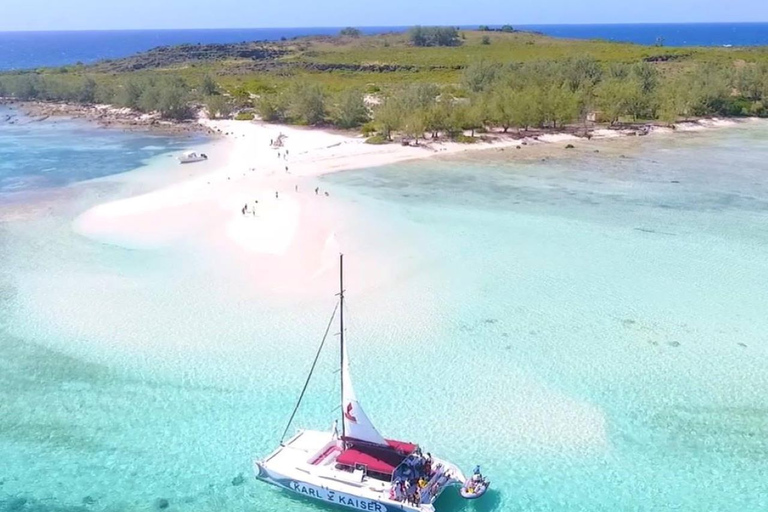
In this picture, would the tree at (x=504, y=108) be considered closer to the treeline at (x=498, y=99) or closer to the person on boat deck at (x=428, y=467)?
the treeline at (x=498, y=99)

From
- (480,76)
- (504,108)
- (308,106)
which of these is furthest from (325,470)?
(480,76)

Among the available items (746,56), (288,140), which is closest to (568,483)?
(288,140)

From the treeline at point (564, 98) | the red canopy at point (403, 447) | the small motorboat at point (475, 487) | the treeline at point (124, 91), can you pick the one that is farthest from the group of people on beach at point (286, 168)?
the small motorboat at point (475, 487)

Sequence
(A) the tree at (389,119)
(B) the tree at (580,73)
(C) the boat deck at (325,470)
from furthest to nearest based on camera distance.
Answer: (B) the tree at (580,73), (A) the tree at (389,119), (C) the boat deck at (325,470)

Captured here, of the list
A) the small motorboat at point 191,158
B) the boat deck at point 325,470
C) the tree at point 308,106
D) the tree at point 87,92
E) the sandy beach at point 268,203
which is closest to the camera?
the boat deck at point 325,470

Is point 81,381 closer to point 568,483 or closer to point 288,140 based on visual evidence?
point 568,483

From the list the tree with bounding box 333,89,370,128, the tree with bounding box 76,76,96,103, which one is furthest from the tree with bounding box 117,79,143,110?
the tree with bounding box 333,89,370,128
